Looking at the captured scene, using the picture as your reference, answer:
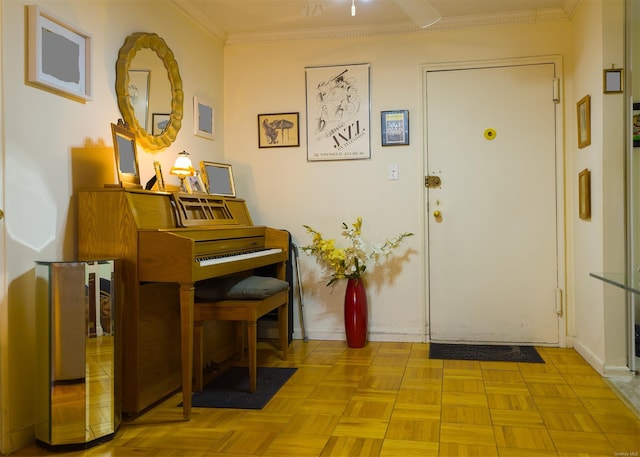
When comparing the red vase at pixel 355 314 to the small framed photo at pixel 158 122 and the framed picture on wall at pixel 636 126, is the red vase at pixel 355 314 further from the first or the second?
the framed picture on wall at pixel 636 126

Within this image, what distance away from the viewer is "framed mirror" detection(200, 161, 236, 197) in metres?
3.53

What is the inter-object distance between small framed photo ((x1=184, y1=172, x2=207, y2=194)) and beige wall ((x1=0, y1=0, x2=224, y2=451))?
601 millimetres

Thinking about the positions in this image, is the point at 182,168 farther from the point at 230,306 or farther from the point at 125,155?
the point at 230,306

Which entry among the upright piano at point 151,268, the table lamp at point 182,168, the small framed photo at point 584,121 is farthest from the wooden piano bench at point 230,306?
the small framed photo at point 584,121

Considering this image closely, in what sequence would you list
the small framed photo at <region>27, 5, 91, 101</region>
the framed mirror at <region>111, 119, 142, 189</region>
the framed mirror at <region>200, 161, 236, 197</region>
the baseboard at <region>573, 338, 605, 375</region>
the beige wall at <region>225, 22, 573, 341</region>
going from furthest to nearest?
the beige wall at <region>225, 22, 573, 341</region>
the framed mirror at <region>200, 161, 236, 197</region>
the baseboard at <region>573, 338, 605, 375</region>
the framed mirror at <region>111, 119, 142, 189</region>
the small framed photo at <region>27, 5, 91, 101</region>

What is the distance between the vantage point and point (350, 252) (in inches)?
147

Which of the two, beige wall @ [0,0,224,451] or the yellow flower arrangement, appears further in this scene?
the yellow flower arrangement

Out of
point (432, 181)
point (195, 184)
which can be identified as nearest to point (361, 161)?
point (432, 181)

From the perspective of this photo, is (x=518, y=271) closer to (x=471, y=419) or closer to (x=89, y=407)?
(x=471, y=419)

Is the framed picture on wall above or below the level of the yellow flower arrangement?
above

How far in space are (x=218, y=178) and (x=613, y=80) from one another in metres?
2.41

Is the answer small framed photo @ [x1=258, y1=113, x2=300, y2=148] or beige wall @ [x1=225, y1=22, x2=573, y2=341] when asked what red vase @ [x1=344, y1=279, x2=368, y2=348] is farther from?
small framed photo @ [x1=258, y1=113, x2=300, y2=148]

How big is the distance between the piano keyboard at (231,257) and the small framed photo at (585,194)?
6.17 ft

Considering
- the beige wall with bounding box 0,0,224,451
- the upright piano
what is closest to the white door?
the upright piano
